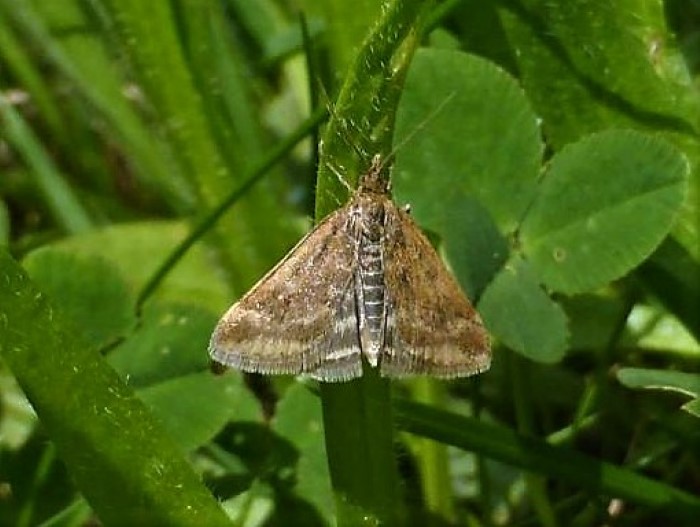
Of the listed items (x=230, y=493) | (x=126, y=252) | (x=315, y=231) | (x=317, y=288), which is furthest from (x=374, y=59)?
(x=126, y=252)

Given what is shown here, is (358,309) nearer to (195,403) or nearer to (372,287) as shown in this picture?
(372,287)

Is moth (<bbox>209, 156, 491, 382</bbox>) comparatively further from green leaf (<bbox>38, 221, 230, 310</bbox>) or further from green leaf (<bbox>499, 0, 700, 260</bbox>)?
green leaf (<bbox>38, 221, 230, 310</bbox>)

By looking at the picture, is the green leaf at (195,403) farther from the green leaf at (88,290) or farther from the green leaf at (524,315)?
the green leaf at (524,315)

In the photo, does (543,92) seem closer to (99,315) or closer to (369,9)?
(369,9)

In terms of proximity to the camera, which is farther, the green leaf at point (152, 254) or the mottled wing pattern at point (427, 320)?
the green leaf at point (152, 254)

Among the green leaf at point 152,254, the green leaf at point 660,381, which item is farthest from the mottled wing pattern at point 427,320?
the green leaf at point 152,254

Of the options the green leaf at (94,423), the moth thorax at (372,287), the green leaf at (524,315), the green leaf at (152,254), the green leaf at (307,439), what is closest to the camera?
the green leaf at (94,423)
